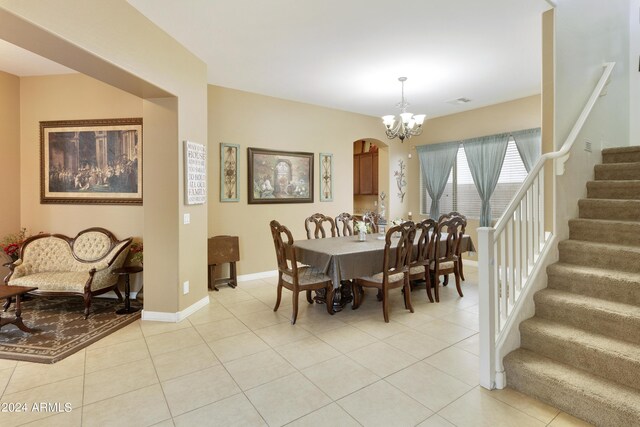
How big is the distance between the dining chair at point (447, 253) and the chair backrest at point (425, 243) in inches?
2.1

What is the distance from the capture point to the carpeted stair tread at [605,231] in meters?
2.51

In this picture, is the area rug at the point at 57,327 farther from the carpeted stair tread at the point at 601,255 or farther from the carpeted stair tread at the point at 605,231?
the carpeted stair tread at the point at 605,231

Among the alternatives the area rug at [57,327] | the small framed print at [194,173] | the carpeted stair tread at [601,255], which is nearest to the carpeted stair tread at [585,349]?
the carpeted stair tread at [601,255]

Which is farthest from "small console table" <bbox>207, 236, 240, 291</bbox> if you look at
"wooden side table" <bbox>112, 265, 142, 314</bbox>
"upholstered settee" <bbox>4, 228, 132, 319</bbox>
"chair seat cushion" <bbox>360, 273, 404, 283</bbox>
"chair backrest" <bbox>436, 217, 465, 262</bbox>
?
"chair backrest" <bbox>436, 217, 465, 262</bbox>

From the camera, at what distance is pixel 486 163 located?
225 inches

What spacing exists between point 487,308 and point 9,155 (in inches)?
234

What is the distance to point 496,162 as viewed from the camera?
5586mm

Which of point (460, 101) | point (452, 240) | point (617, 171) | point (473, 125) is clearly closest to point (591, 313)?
point (617, 171)

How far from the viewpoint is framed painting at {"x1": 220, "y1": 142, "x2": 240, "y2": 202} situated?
4812 mm

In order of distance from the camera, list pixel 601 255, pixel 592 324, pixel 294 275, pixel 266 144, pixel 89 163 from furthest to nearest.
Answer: pixel 266 144 → pixel 89 163 → pixel 294 275 → pixel 601 255 → pixel 592 324

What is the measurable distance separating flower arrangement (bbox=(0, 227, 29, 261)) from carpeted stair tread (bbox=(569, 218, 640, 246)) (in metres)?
6.33

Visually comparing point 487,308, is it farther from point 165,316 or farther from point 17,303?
point 17,303

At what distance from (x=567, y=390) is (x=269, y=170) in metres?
4.52

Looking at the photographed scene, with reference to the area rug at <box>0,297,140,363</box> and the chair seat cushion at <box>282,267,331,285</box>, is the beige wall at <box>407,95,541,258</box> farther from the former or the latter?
the area rug at <box>0,297,140,363</box>
